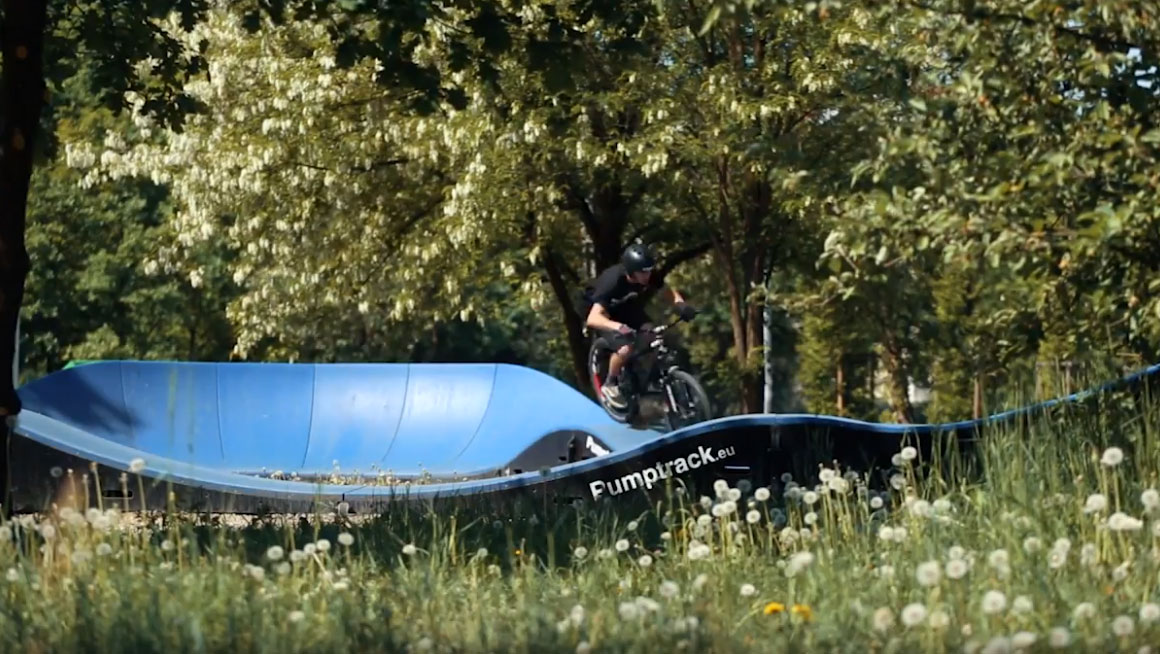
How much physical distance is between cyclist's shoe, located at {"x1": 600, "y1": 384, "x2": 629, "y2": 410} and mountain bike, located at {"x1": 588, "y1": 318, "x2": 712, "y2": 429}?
3cm

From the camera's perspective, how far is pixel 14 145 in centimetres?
695

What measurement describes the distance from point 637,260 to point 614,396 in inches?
47.1

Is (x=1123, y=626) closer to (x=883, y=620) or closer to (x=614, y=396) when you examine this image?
(x=883, y=620)

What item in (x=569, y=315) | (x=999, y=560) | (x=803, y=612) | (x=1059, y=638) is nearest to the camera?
(x=1059, y=638)

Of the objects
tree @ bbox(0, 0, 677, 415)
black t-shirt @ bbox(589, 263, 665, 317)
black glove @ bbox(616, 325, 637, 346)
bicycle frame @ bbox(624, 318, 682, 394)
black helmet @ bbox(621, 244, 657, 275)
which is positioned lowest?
bicycle frame @ bbox(624, 318, 682, 394)

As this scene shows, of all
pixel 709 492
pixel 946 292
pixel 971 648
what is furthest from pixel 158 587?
pixel 946 292

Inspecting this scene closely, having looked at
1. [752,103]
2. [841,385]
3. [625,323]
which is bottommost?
[841,385]

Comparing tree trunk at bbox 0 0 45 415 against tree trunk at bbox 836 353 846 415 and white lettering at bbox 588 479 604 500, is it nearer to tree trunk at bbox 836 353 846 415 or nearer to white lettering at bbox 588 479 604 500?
white lettering at bbox 588 479 604 500

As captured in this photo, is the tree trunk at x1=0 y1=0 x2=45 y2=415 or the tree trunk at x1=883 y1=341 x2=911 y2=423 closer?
the tree trunk at x1=0 y1=0 x2=45 y2=415

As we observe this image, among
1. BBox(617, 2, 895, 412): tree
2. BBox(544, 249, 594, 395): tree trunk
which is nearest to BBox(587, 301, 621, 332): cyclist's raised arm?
BBox(617, 2, 895, 412): tree

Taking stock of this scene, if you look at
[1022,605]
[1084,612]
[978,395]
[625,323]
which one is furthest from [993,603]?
[625,323]

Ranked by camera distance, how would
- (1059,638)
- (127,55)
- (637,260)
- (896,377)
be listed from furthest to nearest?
(896,377)
(637,260)
(127,55)
(1059,638)

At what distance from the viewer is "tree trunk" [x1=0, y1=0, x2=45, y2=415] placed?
6895mm

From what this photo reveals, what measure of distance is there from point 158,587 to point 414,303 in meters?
13.1
